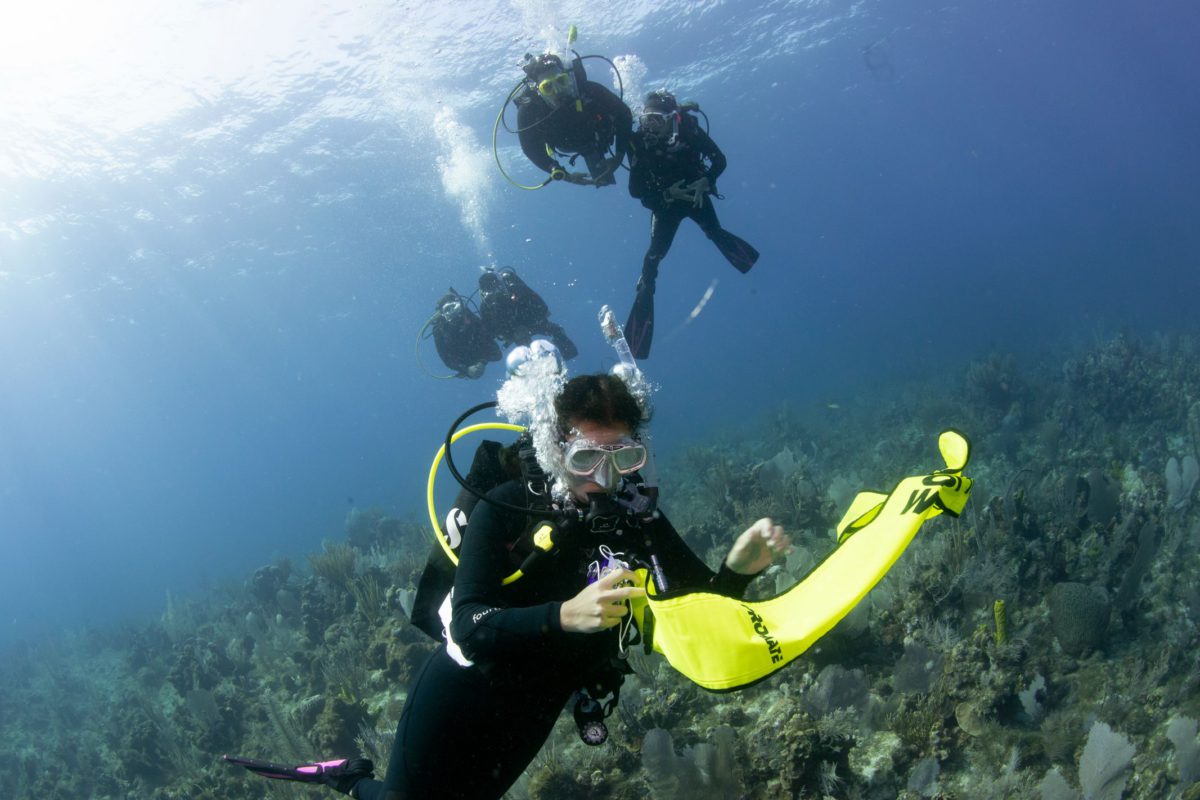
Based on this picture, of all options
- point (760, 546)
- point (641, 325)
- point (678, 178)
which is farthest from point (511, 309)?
point (760, 546)

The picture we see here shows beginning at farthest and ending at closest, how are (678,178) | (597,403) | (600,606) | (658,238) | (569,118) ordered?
(658,238), (678,178), (569,118), (597,403), (600,606)

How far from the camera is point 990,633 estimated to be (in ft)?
17.0

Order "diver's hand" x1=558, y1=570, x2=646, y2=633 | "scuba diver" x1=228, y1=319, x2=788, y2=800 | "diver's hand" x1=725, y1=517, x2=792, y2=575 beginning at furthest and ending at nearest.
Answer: "diver's hand" x1=725, y1=517, x2=792, y2=575, "scuba diver" x1=228, y1=319, x2=788, y2=800, "diver's hand" x1=558, y1=570, x2=646, y2=633

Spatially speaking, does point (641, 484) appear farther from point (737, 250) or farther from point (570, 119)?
point (570, 119)

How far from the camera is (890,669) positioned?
5270 mm

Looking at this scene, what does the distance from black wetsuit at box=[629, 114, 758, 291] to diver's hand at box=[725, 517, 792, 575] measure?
6583 mm

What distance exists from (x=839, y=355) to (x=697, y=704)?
5286 centimetres

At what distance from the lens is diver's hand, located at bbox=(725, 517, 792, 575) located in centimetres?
275

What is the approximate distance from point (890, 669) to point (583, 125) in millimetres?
7704

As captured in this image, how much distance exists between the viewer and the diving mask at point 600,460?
2666 mm

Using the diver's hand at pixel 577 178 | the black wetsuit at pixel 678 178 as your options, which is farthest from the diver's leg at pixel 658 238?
the diver's hand at pixel 577 178

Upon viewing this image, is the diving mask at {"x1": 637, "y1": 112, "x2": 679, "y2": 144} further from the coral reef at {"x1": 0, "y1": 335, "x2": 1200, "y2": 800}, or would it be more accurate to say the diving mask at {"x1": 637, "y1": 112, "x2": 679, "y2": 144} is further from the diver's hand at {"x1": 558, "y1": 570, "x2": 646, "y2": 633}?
the diver's hand at {"x1": 558, "y1": 570, "x2": 646, "y2": 633}

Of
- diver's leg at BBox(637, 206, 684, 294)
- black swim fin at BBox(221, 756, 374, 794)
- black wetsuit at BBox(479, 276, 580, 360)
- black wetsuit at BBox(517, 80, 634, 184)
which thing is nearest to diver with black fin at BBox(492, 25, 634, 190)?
black wetsuit at BBox(517, 80, 634, 184)

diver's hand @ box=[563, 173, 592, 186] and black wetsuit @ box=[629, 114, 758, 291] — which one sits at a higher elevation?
diver's hand @ box=[563, 173, 592, 186]
